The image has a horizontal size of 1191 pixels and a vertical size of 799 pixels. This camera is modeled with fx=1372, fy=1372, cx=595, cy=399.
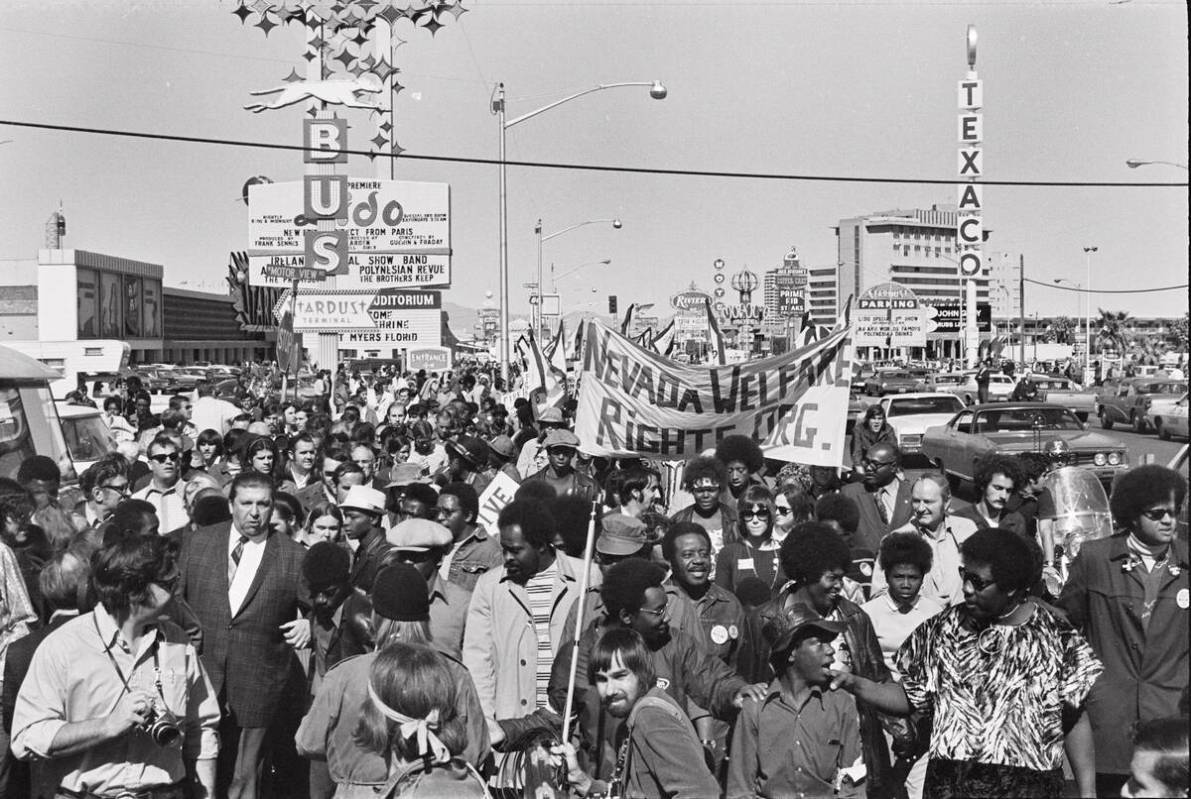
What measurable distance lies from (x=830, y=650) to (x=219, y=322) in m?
112

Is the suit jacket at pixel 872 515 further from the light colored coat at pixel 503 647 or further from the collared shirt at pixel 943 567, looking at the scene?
the light colored coat at pixel 503 647

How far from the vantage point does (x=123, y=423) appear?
16.8 metres

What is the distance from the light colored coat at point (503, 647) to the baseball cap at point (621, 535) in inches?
18.6

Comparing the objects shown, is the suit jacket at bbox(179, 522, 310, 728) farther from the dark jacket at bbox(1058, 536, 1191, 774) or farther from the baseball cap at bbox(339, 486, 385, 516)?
the dark jacket at bbox(1058, 536, 1191, 774)

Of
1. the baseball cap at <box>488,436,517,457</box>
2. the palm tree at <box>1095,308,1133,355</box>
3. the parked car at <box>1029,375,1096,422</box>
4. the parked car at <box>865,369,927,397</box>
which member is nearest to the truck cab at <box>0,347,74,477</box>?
the baseball cap at <box>488,436,517,457</box>

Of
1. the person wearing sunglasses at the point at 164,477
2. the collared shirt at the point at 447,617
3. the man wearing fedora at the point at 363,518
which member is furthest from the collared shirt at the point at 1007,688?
the person wearing sunglasses at the point at 164,477

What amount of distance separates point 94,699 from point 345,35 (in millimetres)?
26415

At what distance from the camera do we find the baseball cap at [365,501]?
764cm

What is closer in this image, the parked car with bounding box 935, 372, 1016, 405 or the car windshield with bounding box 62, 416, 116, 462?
the car windshield with bounding box 62, 416, 116, 462

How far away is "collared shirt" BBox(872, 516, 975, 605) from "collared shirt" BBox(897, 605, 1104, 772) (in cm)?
232

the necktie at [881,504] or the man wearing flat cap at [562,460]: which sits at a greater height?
the man wearing flat cap at [562,460]

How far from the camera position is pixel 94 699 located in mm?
4816

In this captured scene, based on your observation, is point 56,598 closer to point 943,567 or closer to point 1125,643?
point 1125,643

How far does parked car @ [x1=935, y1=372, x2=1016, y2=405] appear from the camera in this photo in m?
41.9
